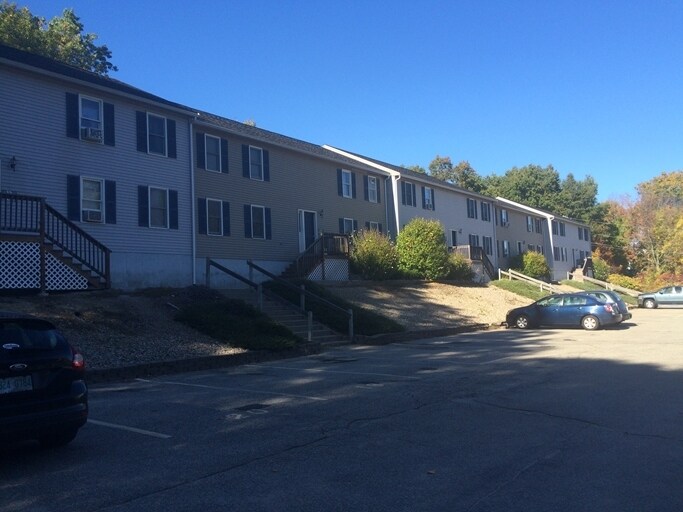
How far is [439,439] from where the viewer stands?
279 inches

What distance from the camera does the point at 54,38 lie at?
130 feet

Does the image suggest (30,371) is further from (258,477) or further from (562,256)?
(562,256)

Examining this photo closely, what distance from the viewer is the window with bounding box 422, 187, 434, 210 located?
4019cm

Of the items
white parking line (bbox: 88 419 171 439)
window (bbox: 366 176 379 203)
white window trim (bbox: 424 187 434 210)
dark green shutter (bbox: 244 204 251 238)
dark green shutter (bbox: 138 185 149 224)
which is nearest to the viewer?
white parking line (bbox: 88 419 171 439)

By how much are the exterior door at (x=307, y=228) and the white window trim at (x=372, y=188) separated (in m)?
5.81

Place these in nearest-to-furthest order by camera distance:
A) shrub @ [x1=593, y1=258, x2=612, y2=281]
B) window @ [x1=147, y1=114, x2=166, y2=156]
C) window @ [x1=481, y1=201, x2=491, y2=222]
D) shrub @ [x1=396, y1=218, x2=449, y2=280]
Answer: window @ [x1=147, y1=114, x2=166, y2=156] → shrub @ [x1=396, y1=218, x2=449, y2=280] → window @ [x1=481, y1=201, x2=491, y2=222] → shrub @ [x1=593, y1=258, x2=612, y2=281]

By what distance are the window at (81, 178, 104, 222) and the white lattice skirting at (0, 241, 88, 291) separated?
3.36 metres

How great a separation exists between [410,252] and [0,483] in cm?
2837

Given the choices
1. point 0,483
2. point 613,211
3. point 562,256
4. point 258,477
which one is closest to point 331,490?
point 258,477

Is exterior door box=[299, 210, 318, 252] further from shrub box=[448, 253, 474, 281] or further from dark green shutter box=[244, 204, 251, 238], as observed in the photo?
shrub box=[448, 253, 474, 281]

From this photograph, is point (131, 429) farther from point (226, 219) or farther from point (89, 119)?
point (226, 219)

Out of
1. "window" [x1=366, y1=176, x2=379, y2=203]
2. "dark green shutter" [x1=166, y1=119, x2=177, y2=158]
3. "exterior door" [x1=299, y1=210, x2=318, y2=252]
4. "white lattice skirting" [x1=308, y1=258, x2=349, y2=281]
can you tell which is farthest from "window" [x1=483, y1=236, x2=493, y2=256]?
"dark green shutter" [x1=166, y1=119, x2=177, y2=158]

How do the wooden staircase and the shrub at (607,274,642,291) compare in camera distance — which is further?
the shrub at (607,274,642,291)

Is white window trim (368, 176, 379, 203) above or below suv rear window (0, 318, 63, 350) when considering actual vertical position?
above
